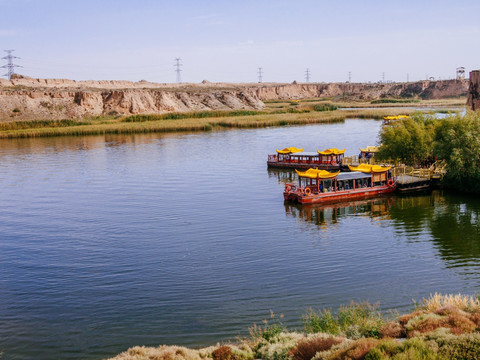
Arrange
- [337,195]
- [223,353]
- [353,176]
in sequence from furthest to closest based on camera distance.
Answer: [353,176] < [337,195] < [223,353]

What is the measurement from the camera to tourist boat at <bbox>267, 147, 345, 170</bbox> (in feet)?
178

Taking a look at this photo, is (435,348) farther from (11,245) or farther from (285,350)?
(11,245)

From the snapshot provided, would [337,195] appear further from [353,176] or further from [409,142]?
[409,142]

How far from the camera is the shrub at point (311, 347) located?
13.6 m

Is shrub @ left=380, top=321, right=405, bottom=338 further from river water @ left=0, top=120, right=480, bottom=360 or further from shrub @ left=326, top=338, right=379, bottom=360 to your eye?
river water @ left=0, top=120, right=480, bottom=360

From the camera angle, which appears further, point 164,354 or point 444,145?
point 444,145

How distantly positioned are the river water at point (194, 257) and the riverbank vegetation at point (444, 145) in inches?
89.6

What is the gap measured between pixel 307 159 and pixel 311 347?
45332mm

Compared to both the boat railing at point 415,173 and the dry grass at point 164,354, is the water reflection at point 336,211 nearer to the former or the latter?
the boat railing at point 415,173

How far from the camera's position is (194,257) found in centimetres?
2675

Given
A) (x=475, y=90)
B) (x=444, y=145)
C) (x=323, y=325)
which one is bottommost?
(x=323, y=325)

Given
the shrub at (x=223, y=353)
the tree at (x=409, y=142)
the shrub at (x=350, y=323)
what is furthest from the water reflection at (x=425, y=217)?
the shrub at (x=223, y=353)

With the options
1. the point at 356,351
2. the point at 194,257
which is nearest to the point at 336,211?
the point at 194,257

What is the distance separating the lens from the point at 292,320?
19.0m
